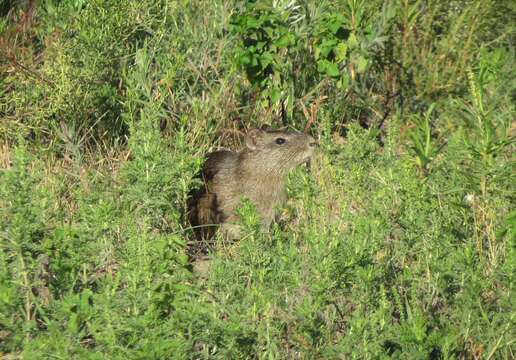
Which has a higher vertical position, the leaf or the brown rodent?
the leaf

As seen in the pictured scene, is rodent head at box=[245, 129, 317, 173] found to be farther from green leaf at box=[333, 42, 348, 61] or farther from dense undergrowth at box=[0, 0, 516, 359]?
green leaf at box=[333, 42, 348, 61]

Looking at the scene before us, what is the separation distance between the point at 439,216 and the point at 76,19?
10.6ft

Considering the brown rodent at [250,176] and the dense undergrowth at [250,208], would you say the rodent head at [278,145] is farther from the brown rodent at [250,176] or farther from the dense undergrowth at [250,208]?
the dense undergrowth at [250,208]

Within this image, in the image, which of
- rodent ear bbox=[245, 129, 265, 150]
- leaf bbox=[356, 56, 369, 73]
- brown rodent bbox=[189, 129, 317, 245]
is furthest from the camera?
leaf bbox=[356, 56, 369, 73]

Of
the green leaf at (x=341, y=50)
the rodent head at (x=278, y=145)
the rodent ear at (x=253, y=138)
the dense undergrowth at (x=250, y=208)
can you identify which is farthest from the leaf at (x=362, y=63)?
the rodent ear at (x=253, y=138)

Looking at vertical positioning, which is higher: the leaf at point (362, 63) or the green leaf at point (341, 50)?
the green leaf at point (341, 50)

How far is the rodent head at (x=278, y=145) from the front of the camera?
7441 mm

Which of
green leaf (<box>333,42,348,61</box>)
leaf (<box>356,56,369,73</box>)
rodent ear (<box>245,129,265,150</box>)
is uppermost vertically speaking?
green leaf (<box>333,42,348,61</box>)

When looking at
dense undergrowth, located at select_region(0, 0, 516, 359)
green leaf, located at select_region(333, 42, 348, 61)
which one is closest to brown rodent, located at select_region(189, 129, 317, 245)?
dense undergrowth, located at select_region(0, 0, 516, 359)

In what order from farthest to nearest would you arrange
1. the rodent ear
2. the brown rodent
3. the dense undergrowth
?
the rodent ear → the brown rodent → the dense undergrowth

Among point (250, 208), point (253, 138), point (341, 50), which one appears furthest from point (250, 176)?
point (250, 208)

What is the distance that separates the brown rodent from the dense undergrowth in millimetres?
215

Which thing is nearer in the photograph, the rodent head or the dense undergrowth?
the dense undergrowth

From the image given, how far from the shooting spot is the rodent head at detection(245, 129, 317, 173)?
744cm
